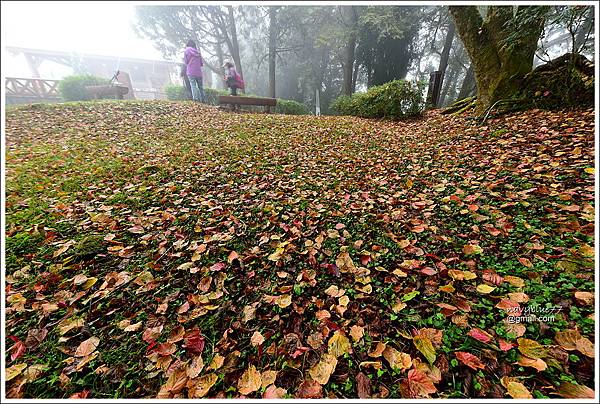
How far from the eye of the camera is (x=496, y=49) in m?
4.48

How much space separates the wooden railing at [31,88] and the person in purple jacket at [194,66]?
850 centimetres

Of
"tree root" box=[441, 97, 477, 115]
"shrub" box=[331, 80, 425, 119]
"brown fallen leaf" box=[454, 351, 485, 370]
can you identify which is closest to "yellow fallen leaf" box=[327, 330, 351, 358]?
"brown fallen leaf" box=[454, 351, 485, 370]

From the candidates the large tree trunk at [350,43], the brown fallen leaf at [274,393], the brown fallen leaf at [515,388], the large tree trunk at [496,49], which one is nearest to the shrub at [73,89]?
the large tree trunk at [350,43]

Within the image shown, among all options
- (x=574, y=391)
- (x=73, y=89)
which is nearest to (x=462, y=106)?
(x=574, y=391)

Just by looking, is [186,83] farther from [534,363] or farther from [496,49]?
[534,363]

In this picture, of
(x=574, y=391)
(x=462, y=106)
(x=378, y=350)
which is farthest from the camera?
(x=462, y=106)

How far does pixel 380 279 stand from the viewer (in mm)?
1601

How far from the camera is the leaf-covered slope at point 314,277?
113 centimetres

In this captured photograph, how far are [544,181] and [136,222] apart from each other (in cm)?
371

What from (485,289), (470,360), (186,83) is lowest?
(470,360)

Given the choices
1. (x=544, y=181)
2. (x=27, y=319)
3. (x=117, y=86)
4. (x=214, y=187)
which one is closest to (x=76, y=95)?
(x=117, y=86)

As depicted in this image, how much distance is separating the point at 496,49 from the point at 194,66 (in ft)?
28.2

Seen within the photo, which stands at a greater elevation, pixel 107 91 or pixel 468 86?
pixel 468 86

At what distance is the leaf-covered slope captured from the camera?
1126 millimetres
